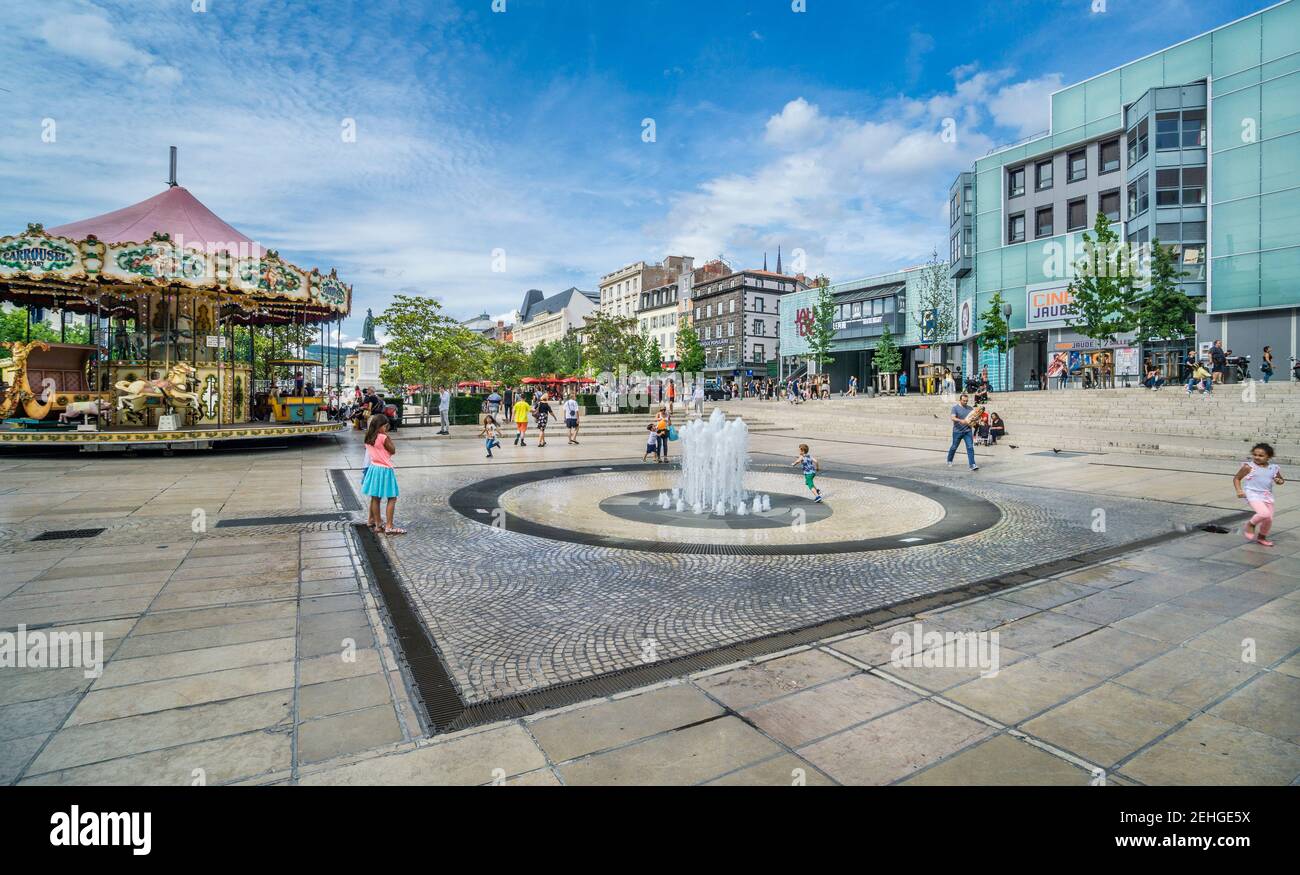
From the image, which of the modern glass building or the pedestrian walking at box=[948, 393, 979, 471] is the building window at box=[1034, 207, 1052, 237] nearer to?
the modern glass building

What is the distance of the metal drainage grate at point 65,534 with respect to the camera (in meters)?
8.20

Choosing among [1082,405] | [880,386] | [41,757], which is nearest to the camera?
[41,757]

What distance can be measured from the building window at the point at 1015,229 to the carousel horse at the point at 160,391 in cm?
4997

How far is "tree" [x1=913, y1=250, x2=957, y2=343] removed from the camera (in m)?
51.7

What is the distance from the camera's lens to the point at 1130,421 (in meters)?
24.9

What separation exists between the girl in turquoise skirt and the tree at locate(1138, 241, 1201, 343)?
3758 centimetres

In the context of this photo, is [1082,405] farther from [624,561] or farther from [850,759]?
[850,759]

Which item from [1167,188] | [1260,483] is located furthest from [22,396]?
[1167,188]
